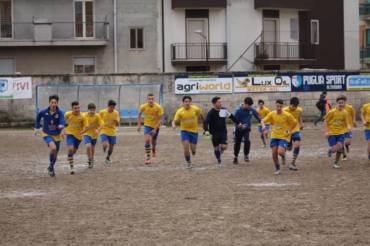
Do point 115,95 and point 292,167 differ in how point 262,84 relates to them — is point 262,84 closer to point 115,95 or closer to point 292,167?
point 115,95

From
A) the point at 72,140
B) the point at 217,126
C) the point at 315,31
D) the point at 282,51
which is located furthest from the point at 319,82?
the point at 72,140

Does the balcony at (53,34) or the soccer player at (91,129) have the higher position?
the balcony at (53,34)

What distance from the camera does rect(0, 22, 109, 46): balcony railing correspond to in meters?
44.5

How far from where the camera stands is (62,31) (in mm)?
44750

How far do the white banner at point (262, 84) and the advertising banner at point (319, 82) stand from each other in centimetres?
44

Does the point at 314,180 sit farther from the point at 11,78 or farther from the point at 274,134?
the point at 11,78

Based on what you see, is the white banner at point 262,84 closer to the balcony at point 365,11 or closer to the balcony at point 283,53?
the balcony at point 283,53

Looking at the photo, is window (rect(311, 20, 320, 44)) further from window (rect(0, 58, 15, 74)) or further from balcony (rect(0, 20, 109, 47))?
window (rect(0, 58, 15, 74))

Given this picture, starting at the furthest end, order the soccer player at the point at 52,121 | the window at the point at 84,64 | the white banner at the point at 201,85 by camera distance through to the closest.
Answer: the window at the point at 84,64
the white banner at the point at 201,85
the soccer player at the point at 52,121

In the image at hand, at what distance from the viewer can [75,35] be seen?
4500 centimetres

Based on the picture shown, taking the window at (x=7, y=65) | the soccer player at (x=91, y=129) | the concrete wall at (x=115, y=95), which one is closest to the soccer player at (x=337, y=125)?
the soccer player at (x=91, y=129)

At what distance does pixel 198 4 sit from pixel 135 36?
13.3 feet

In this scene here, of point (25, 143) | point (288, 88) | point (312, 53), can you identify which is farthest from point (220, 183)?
point (312, 53)

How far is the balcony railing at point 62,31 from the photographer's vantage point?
4450 centimetres
